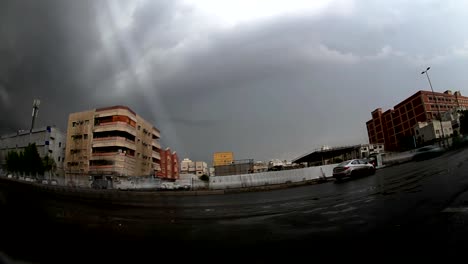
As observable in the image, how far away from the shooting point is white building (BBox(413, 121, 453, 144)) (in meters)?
70.2

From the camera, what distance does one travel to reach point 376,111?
112 meters

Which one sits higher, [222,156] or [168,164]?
[222,156]

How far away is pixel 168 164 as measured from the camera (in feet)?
258

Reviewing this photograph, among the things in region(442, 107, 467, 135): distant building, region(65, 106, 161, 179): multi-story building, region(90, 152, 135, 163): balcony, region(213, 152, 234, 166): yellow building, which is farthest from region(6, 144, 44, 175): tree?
region(442, 107, 467, 135): distant building

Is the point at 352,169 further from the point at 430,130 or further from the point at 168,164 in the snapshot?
the point at 430,130

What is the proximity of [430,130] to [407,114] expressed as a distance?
876 inches

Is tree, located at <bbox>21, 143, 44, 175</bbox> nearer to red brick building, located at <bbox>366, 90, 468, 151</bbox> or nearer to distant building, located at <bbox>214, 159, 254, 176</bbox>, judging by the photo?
distant building, located at <bbox>214, 159, 254, 176</bbox>

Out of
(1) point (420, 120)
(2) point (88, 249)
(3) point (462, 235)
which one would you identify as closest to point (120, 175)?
(2) point (88, 249)

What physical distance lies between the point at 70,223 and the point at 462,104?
12948 cm

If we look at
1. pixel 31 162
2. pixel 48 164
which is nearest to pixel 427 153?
pixel 31 162

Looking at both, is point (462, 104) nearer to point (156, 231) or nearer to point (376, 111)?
point (376, 111)

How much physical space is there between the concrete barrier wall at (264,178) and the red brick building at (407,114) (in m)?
71.8

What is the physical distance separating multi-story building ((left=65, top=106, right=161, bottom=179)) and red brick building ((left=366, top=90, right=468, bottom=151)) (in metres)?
89.0

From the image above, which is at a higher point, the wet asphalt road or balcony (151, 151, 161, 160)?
balcony (151, 151, 161, 160)
